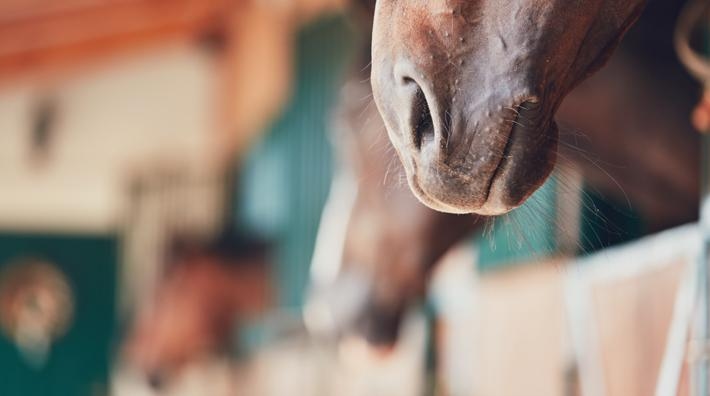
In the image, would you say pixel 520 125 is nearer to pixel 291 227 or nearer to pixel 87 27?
pixel 291 227

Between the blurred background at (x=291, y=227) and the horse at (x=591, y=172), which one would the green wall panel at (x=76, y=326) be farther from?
the horse at (x=591, y=172)

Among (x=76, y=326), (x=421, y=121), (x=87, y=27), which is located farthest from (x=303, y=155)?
(x=76, y=326)

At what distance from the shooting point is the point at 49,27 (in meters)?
6.09

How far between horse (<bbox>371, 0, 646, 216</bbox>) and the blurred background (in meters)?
0.09

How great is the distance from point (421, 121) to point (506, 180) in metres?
0.09

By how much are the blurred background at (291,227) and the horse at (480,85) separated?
0.09 metres

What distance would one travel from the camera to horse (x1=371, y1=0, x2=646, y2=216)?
91cm

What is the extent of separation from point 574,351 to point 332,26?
2.82 meters

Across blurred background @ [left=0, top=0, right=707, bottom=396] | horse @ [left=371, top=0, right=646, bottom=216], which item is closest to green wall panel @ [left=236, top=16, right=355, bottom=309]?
blurred background @ [left=0, top=0, right=707, bottom=396]

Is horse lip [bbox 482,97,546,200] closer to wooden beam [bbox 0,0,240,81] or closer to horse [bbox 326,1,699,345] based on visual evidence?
horse [bbox 326,1,699,345]

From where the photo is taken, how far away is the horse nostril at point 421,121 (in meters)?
0.93

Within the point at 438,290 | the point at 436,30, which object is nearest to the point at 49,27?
the point at 438,290

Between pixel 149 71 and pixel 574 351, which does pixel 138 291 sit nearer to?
pixel 149 71

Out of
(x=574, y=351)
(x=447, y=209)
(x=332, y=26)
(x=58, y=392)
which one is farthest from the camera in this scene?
(x=58, y=392)
